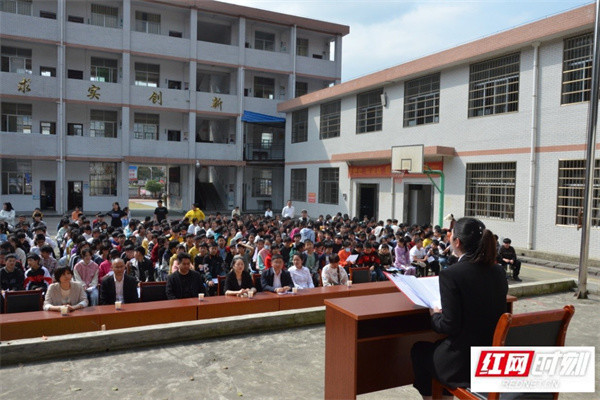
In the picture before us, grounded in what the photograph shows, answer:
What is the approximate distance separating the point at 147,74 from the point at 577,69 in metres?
22.0

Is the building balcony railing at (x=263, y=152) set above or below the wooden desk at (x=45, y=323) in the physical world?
above

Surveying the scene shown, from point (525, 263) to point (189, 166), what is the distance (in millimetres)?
19637

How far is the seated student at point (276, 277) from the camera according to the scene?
22.8 ft

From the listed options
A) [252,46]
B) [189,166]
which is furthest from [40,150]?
[252,46]

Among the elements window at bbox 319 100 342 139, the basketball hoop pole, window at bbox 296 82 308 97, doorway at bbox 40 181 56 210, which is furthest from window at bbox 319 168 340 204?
doorway at bbox 40 181 56 210

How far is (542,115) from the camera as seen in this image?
1270cm

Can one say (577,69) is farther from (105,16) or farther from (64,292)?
(105,16)

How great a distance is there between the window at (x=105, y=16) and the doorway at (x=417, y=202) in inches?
749

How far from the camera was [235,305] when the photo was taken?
19.9ft

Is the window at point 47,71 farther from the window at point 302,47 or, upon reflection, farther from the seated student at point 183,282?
the seated student at point 183,282

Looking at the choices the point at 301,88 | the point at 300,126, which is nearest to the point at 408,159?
the point at 300,126

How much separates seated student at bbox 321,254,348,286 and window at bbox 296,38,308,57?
77.4 ft

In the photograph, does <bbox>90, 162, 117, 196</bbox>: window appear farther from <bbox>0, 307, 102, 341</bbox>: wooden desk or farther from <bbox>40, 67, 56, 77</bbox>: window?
<bbox>0, 307, 102, 341</bbox>: wooden desk

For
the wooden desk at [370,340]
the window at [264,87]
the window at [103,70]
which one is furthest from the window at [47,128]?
the wooden desk at [370,340]
